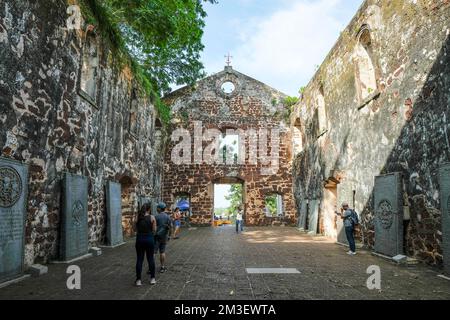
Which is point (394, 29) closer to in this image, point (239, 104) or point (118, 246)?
point (118, 246)

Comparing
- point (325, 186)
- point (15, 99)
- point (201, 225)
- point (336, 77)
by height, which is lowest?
point (201, 225)

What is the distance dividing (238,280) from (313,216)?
9506 mm

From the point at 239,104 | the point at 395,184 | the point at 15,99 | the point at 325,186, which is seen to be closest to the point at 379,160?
the point at 395,184

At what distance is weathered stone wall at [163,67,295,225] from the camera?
18562mm

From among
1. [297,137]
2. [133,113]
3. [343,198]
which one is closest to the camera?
[343,198]

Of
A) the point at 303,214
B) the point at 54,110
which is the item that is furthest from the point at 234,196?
the point at 54,110

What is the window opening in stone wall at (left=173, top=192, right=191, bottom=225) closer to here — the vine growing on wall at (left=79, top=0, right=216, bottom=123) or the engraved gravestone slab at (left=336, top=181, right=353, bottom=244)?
the vine growing on wall at (left=79, top=0, right=216, bottom=123)

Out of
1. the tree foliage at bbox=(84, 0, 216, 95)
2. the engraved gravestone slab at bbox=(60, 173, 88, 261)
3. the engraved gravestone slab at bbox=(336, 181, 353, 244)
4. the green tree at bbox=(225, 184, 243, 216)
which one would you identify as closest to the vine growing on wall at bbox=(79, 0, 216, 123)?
the tree foliage at bbox=(84, 0, 216, 95)

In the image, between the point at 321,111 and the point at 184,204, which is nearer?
the point at 321,111

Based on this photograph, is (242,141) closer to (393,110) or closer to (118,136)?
(118,136)

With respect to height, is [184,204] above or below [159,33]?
below

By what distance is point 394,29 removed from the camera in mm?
8000

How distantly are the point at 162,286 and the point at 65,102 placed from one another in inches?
178

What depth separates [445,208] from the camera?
562 cm
